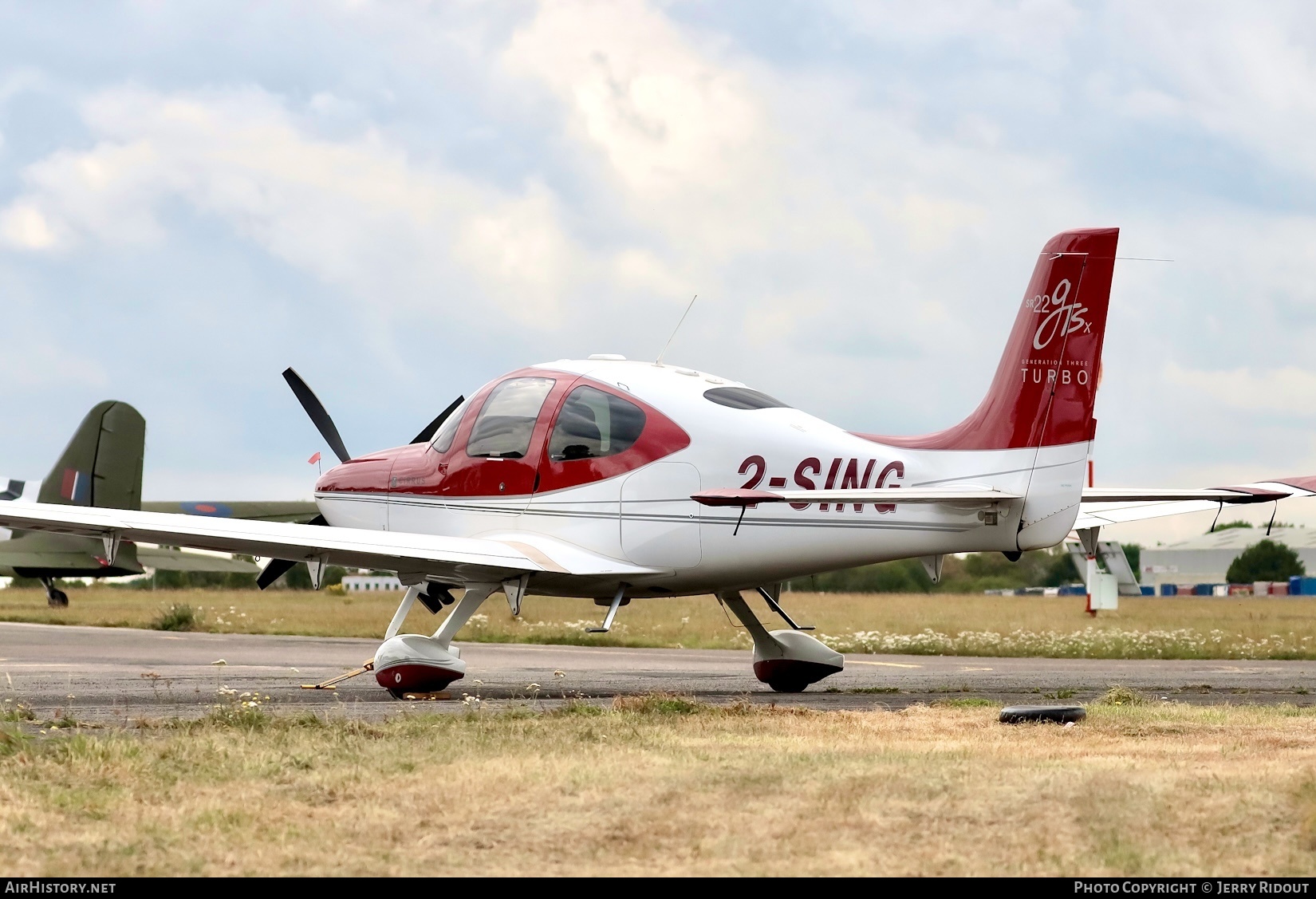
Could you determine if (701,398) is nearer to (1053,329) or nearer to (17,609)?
(1053,329)

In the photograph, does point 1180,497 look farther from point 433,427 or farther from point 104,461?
point 104,461

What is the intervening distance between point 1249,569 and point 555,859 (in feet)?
330

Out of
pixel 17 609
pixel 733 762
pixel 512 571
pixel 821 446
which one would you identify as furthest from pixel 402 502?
pixel 17 609

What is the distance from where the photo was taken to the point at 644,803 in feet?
18.8

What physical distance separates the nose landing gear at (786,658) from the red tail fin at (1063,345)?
3710mm

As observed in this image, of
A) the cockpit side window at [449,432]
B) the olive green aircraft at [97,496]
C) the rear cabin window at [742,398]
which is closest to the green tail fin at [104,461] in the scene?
the olive green aircraft at [97,496]

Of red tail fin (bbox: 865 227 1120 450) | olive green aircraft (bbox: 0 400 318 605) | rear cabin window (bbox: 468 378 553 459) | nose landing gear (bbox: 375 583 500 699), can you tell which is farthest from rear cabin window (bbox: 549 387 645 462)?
olive green aircraft (bbox: 0 400 318 605)

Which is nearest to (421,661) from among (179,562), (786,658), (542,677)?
(542,677)

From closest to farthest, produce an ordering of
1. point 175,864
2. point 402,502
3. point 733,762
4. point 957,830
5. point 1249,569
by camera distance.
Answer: point 175,864
point 957,830
point 733,762
point 402,502
point 1249,569

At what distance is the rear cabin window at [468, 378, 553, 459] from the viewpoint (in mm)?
13336

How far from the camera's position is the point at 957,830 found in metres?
5.23

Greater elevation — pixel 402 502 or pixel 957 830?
pixel 402 502

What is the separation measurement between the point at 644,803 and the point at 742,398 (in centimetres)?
734

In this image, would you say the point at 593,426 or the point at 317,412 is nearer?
the point at 593,426
